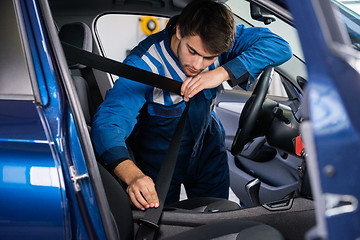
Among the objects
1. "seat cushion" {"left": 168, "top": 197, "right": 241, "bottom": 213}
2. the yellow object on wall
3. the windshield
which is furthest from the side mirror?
the yellow object on wall

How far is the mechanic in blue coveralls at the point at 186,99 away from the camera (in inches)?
48.9

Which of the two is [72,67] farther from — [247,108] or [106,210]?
[106,210]

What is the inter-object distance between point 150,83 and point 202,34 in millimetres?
225

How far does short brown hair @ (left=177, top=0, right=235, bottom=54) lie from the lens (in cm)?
133

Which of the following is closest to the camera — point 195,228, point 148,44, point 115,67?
point 195,228

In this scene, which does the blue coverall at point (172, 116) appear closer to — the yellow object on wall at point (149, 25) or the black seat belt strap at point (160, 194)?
the black seat belt strap at point (160, 194)

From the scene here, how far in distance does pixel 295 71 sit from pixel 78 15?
1019mm

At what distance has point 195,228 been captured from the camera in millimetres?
1076

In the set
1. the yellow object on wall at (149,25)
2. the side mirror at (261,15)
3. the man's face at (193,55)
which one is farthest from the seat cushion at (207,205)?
the yellow object on wall at (149,25)

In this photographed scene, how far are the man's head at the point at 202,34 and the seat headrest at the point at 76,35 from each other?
0.42m

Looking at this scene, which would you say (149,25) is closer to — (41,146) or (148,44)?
(148,44)

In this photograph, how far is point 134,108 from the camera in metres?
1.41

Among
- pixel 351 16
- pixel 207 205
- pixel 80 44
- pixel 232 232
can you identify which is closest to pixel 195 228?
pixel 232 232

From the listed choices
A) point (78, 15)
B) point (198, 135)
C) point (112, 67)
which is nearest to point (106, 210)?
point (112, 67)
